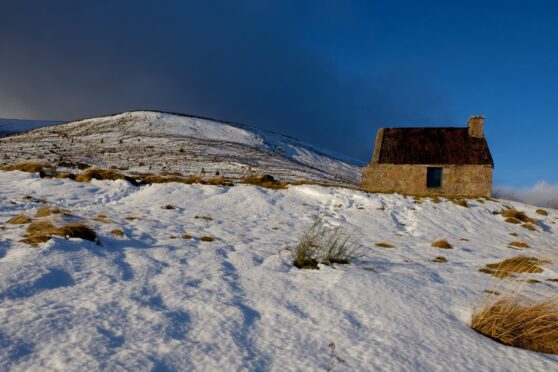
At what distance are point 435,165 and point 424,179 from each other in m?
1.09

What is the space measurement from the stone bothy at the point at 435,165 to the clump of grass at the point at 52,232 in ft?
58.0

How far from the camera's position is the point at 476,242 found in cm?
968

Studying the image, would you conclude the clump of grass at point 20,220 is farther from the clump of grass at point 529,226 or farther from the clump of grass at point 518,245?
the clump of grass at point 529,226

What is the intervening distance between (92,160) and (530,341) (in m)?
32.5

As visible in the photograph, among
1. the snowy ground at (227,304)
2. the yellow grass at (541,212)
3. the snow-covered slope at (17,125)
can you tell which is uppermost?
the snow-covered slope at (17,125)

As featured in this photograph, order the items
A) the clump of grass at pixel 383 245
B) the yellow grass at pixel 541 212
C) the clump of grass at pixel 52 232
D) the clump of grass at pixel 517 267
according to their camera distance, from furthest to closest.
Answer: the yellow grass at pixel 541 212, the clump of grass at pixel 383 245, the clump of grass at pixel 517 267, the clump of grass at pixel 52 232

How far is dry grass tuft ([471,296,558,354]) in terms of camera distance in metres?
3.28

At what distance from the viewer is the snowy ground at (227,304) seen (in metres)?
2.66

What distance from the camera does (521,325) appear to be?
11.1 ft

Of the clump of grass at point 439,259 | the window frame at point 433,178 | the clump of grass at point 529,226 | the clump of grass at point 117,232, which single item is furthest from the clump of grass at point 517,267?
the window frame at point 433,178

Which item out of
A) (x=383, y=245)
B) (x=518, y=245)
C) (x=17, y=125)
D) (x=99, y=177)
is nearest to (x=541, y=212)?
(x=518, y=245)

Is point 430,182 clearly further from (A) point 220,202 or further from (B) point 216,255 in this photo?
(B) point 216,255

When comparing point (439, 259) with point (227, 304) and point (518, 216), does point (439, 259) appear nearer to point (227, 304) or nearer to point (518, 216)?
point (227, 304)

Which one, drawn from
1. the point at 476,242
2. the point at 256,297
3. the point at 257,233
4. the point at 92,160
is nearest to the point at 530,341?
the point at 256,297
